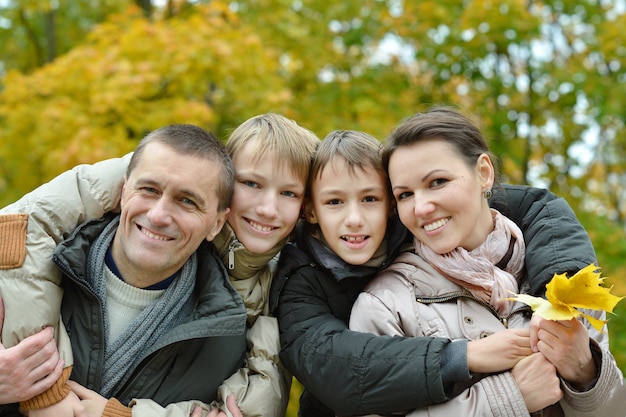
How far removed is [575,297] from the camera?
7.04 feet

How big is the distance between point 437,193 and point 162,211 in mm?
1139

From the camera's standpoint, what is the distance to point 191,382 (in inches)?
109

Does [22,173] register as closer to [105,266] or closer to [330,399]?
[105,266]

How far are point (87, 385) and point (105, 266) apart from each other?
50cm

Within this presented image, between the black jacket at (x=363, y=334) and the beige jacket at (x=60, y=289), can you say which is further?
the beige jacket at (x=60, y=289)

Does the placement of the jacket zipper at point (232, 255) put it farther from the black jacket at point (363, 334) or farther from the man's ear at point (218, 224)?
the black jacket at point (363, 334)

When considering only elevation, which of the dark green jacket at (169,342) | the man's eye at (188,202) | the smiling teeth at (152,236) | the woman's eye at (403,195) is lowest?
the dark green jacket at (169,342)

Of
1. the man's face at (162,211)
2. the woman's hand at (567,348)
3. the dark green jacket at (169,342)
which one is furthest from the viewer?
the man's face at (162,211)

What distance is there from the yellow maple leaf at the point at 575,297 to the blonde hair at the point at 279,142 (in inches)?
48.3

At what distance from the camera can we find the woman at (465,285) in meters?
2.41

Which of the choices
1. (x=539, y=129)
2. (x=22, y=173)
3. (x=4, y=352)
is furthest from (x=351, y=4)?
(x=4, y=352)

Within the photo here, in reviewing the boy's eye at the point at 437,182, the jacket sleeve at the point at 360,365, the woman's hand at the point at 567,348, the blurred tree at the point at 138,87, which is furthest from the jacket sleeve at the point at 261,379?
the blurred tree at the point at 138,87

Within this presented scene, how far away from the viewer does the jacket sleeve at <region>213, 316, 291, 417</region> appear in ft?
9.05

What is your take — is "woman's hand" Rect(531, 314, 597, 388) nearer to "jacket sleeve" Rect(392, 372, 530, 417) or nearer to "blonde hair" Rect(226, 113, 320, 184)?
"jacket sleeve" Rect(392, 372, 530, 417)
